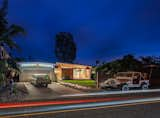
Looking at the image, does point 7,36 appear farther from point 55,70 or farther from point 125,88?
point 55,70

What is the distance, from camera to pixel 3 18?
20.7 m

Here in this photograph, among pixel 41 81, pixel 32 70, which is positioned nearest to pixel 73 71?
pixel 32 70

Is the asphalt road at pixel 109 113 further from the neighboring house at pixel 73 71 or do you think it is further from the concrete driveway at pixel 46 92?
the neighboring house at pixel 73 71

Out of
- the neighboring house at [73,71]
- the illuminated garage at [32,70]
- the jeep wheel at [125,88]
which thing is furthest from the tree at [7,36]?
the neighboring house at [73,71]

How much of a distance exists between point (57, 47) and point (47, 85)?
87.0ft

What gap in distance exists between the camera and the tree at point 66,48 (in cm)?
6247

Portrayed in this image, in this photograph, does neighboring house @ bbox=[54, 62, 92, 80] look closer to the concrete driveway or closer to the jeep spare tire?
the concrete driveway

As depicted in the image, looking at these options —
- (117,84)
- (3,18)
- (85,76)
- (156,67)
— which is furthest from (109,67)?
(3,18)

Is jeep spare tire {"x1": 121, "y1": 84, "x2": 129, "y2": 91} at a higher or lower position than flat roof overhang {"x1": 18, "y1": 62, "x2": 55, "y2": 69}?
lower

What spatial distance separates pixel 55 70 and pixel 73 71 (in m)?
6.27

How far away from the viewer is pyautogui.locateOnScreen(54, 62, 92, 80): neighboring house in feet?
171

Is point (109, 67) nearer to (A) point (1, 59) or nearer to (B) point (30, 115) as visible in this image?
(A) point (1, 59)

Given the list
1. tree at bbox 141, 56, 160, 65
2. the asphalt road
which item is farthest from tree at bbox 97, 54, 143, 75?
the asphalt road

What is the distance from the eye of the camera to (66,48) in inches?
2484
